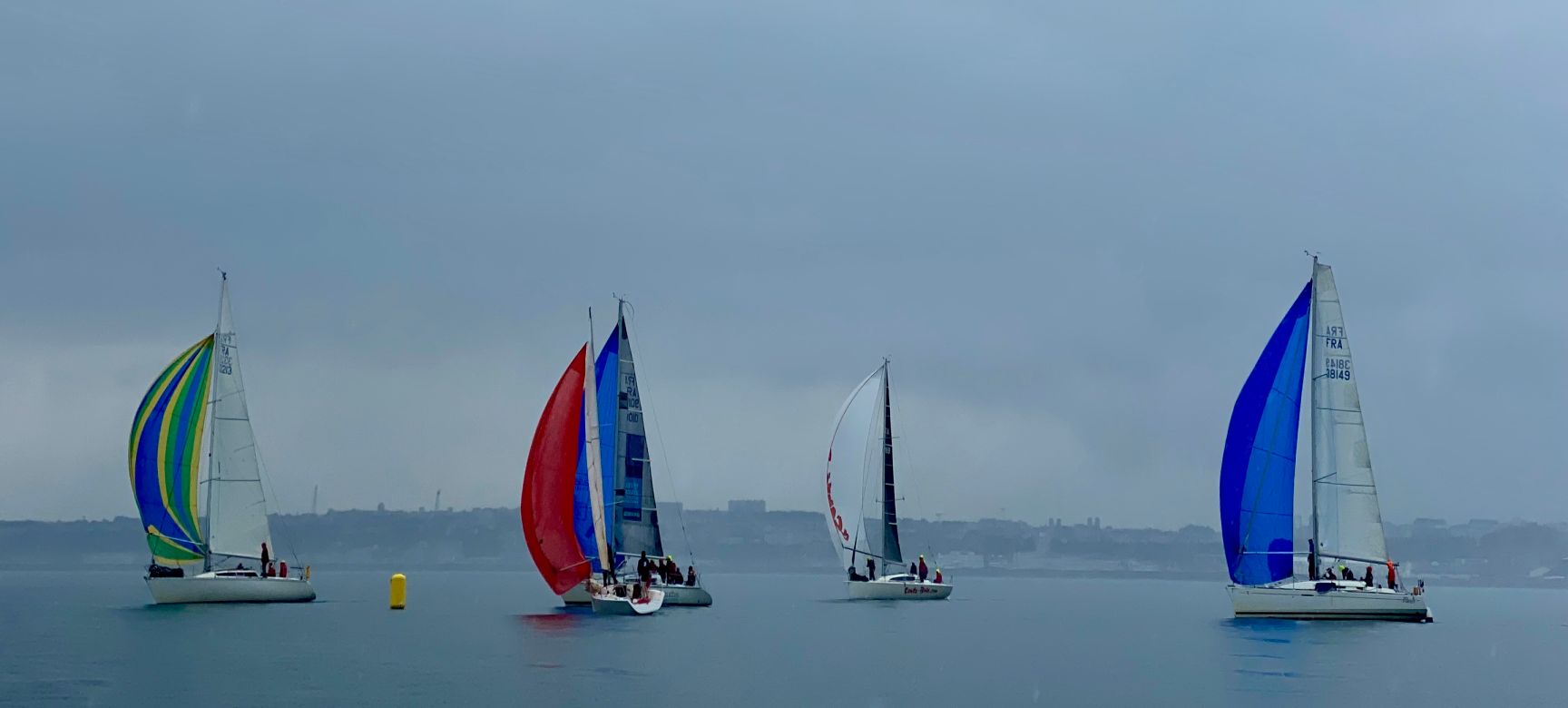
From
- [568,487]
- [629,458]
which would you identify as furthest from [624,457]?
[568,487]

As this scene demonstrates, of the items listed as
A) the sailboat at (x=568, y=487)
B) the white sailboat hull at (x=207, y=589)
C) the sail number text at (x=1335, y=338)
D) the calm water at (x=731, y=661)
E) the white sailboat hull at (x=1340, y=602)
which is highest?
the sail number text at (x=1335, y=338)

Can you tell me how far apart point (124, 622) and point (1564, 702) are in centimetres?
3942

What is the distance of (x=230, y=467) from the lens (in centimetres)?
4778

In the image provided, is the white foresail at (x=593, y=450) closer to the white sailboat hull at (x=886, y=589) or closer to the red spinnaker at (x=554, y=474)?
the red spinnaker at (x=554, y=474)

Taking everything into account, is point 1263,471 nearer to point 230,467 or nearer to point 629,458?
point 629,458

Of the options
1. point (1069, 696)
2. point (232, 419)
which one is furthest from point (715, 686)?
point (232, 419)

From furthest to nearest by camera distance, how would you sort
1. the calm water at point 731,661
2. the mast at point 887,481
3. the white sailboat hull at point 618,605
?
1. the mast at point 887,481
2. the white sailboat hull at point 618,605
3. the calm water at point 731,661

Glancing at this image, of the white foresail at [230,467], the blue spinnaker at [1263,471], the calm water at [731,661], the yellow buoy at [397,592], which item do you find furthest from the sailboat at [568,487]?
the yellow buoy at [397,592]

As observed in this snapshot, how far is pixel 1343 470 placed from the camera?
4469 centimetres

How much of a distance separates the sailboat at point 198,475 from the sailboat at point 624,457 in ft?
33.5

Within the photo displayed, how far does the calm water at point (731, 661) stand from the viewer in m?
28.8

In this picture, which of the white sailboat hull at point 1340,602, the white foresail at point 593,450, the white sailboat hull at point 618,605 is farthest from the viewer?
the white sailboat hull at point 618,605

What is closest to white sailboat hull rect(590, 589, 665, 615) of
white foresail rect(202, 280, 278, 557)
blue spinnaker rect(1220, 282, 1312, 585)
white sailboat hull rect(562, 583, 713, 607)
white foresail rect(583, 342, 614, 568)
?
white foresail rect(583, 342, 614, 568)

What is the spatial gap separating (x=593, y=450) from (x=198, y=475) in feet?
39.8
